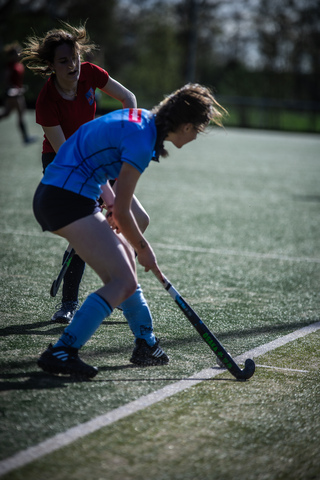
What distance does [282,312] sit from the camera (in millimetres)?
5246

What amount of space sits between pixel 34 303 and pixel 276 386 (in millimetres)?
2188

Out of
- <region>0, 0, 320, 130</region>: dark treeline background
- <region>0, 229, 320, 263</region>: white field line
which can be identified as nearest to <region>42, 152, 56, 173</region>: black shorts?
<region>0, 229, 320, 263</region>: white field line

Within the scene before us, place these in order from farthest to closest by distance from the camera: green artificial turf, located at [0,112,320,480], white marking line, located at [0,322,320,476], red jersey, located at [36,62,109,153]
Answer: red jersey, located at [36,62,109,153], green artificial turf, located at [0,112,320,480], white marking line, located at [0,322,320,476]

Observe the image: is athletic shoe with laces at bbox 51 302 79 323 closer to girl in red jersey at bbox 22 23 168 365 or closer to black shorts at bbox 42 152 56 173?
girl in red jersey at bbox 22 23 168 365

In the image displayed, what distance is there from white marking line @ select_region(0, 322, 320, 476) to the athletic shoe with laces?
1.27 meters

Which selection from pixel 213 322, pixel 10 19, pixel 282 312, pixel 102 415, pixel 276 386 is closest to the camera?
pixel 102 415

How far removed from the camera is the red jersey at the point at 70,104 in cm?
454

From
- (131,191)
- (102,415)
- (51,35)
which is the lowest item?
(102,415)

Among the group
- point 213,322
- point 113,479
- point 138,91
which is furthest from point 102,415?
point 138,91

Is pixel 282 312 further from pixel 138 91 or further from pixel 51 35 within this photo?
pixel 138 91

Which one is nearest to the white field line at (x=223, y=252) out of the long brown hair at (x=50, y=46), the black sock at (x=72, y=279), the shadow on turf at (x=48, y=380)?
the black sock at (x=72, y=279)

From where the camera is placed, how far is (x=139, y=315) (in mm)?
3762

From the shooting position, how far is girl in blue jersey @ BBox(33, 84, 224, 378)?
10.9 ft

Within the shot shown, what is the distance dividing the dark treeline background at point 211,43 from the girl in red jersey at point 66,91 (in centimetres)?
3738
